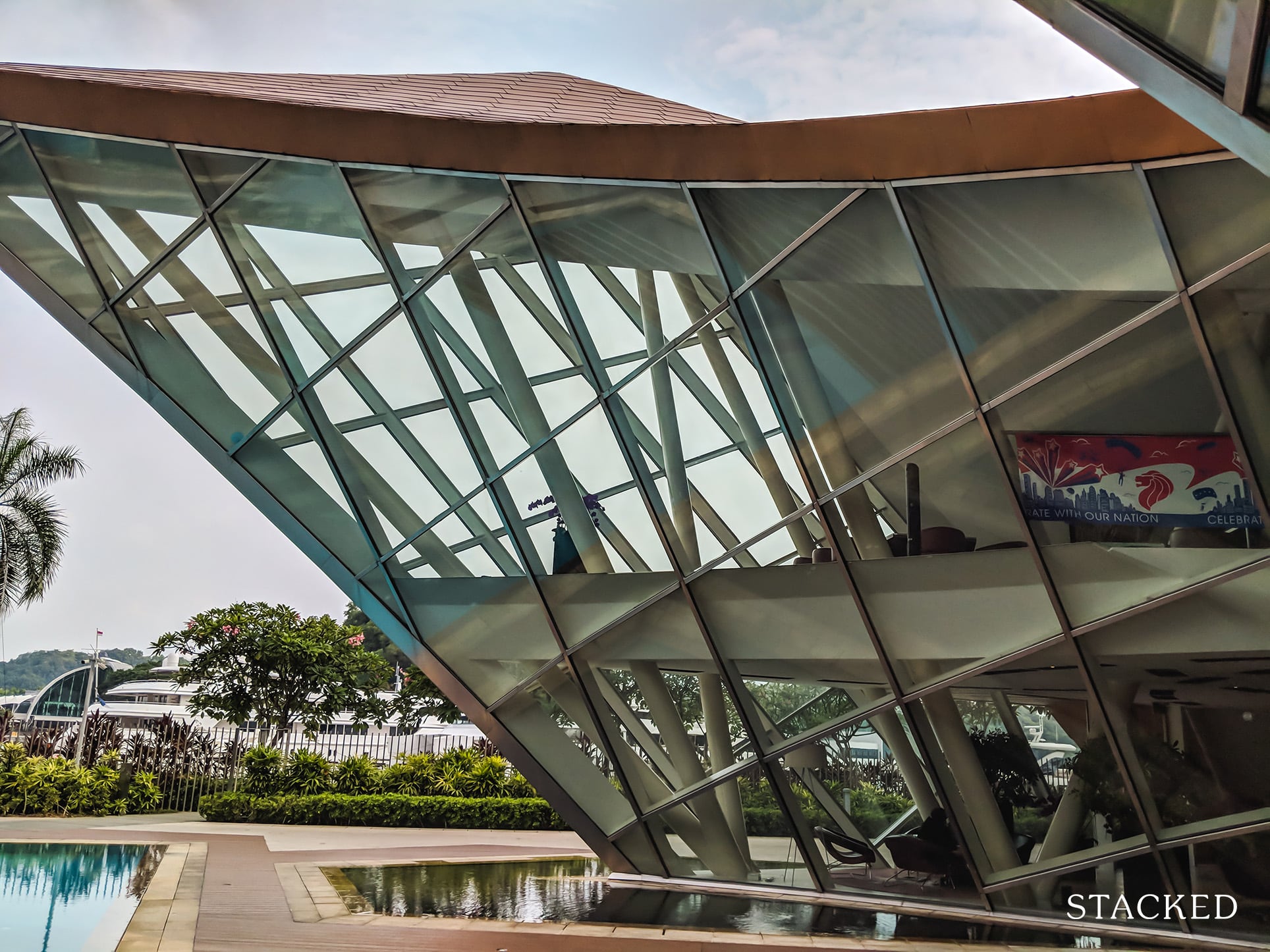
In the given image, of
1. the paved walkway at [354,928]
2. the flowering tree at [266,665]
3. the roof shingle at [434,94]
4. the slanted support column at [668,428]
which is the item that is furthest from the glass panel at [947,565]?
the flowering tree at [266,665]

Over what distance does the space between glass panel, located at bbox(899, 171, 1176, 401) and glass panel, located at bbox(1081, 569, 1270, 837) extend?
2533mm

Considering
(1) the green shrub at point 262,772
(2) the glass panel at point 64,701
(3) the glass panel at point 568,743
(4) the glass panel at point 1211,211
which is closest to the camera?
(4) the glass panel at point 1211,211

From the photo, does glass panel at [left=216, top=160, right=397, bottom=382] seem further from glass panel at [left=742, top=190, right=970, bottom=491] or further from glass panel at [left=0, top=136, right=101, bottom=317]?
glass panel at [left=742, top=190, right=970, bottom=491]

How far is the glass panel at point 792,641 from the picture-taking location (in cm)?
995

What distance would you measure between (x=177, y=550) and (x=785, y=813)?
189521mm

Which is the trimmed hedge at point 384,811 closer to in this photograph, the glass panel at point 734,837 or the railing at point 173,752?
the railing at point 173,752

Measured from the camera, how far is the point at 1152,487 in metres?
8.25

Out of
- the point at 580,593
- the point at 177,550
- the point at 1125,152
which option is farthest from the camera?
the point at 177,550

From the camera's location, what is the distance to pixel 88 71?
1245 cm

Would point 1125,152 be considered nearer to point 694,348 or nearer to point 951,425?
point 951,425

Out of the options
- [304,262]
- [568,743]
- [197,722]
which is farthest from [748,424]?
[197,722]

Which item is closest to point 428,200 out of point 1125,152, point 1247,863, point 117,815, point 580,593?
point 580,593

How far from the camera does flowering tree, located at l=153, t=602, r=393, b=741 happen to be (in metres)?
25.9

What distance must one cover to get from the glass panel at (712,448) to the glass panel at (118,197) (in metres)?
6.20
